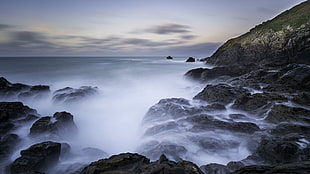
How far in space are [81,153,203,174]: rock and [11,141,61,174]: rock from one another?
225cm

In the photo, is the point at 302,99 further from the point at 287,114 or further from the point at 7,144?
the point at 7,144

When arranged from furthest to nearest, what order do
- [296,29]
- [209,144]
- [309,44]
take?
[296,29] < [309,44] < [209,144]

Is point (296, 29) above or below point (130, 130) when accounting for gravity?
Answer: above

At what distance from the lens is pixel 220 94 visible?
365 inches

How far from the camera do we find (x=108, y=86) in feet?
57.8

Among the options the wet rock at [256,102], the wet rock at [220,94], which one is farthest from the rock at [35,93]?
the wet rock at [256,102]

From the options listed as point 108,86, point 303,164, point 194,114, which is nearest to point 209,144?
point 194,114

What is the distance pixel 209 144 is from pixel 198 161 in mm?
917

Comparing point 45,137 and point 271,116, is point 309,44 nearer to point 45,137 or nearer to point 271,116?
point 271,116

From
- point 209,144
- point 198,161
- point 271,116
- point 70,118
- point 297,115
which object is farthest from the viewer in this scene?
point 70,118

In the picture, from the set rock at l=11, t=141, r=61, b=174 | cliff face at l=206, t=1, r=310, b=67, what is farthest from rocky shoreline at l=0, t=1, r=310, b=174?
cliff face at l=206, t=1, r=310, b=67

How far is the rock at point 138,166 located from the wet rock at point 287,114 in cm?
534

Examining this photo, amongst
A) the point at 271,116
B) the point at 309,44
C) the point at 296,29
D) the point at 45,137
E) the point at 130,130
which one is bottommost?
the point at 130,130

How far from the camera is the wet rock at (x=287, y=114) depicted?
626cm
